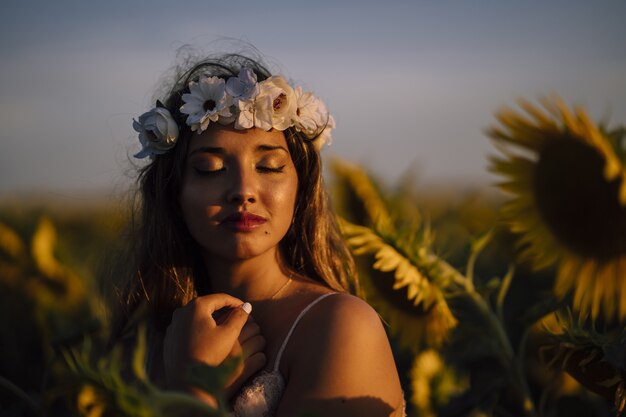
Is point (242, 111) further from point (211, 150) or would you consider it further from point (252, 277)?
point (252, 277)

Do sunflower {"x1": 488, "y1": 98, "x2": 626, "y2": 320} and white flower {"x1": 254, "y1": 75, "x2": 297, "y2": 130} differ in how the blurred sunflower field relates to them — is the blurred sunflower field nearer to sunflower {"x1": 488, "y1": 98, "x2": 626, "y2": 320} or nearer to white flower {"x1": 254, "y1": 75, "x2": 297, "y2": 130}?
sunflower {"x1": 488, "y1": 98, "x2": 626, "y2": 320}

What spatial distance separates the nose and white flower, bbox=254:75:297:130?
0.15 m

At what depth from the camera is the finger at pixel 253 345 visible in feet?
7.18

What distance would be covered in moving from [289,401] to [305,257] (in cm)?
66

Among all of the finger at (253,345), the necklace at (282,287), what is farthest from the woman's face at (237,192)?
the finger at (253,345)

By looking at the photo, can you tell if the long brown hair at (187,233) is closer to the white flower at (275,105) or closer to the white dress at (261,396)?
the white flower at (275,105)

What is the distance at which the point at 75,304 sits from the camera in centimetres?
485

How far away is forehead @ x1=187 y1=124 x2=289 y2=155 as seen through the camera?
7.74ft

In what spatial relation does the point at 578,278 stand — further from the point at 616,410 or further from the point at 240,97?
the point at 240,97

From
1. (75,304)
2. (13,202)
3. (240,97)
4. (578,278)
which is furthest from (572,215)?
(13,202)

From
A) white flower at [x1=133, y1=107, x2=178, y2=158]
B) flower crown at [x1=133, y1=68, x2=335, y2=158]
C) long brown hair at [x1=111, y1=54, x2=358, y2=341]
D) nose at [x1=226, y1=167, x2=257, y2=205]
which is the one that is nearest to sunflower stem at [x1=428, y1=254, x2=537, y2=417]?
long brown hair at [x1=111, y1=54, x2=358, y2=341]

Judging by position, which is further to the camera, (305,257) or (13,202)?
(13,202)

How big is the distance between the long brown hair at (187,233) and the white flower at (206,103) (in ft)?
0.35

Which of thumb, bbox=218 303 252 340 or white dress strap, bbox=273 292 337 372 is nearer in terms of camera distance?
thumb, bbox=218 303 252 340
